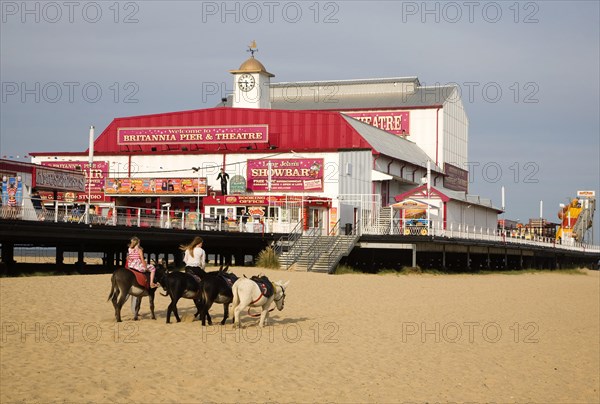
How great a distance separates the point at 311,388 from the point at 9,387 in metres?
4.52

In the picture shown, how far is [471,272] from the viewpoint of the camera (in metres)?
52.2

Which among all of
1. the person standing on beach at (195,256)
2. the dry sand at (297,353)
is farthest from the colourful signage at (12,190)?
the person standing on beach at (195,256)

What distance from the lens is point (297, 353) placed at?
17156 millimetres

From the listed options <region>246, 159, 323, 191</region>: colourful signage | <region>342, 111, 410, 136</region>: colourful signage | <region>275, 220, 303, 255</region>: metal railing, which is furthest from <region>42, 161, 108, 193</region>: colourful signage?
<region>342, 111, 410, 136</region>: colourful signage

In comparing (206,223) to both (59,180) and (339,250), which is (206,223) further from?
(59,180)

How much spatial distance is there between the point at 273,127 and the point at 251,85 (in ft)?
23.9

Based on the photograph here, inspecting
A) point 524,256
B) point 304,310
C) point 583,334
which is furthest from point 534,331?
point 524,256

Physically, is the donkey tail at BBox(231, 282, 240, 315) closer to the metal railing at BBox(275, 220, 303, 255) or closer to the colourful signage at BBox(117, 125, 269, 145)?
the metal railing at BBox(275, 220, 303, 255)

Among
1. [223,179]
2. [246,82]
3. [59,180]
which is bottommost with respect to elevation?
[59,180]

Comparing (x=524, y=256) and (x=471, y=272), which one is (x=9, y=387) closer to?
(x=471, y=272)

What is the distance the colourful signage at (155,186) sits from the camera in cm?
5816

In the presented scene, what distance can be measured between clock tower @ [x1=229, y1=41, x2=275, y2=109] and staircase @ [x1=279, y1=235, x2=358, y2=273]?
983 inches

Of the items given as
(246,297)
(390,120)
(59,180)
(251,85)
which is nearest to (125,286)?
(246,297)

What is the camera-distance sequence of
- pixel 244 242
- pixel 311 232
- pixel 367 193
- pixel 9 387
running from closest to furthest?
1. pixel 9 387
2. pixel 244 242
3. pixel 311 232
4. pixel 367 193
